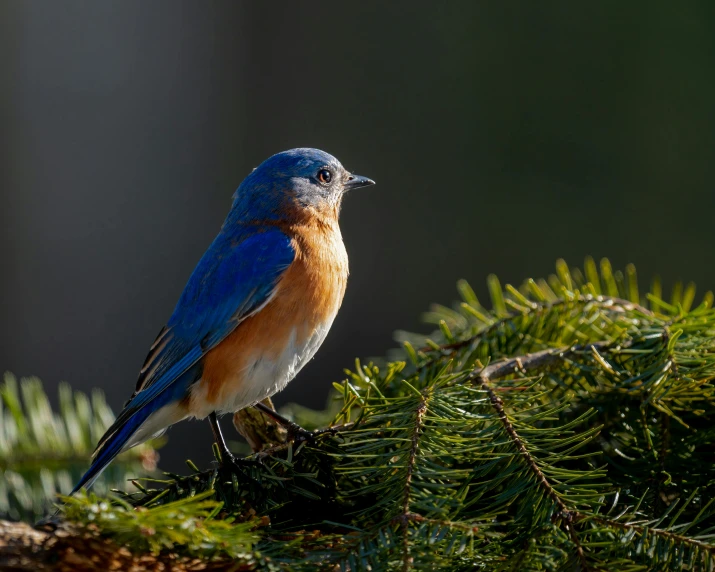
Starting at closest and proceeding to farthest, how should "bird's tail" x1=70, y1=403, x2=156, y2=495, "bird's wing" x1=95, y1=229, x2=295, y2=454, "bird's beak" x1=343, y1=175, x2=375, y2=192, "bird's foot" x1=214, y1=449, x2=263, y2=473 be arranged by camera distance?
"bird's foot" x1=214, y1=449, x2=263, y2=473 → "bird's tail" x1=70, y1=403, x2=156, y2=495 → "bird's wing" x1=95, y1=229, x2=295, y2=454 → "bird's beak" x1=343, y1=175, x2=375, y2=192

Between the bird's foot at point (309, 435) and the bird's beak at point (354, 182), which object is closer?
the bird's foot at point (309, 435)

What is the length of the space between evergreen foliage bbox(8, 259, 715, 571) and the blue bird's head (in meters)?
0.78

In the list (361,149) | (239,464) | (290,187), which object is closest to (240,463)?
(239,464)

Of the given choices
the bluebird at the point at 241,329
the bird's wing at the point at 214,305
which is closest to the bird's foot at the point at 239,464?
the bluebird at the point at 241,329

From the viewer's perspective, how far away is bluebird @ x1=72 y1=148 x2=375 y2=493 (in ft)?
7.05

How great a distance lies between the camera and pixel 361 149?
5.74m

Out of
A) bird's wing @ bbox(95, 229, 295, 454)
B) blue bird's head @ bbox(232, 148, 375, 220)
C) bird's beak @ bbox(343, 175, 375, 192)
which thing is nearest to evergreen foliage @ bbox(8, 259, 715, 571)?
bird's wing @ bbox(95, 229, 295, 454)

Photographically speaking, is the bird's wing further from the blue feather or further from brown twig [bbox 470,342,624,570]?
brown twig [bbox 470,342,624,570]

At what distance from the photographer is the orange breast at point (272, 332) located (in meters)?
2.15

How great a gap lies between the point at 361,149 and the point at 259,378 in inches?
150

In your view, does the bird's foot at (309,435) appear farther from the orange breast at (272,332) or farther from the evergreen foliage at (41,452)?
the evergreen foliage at (41,452)

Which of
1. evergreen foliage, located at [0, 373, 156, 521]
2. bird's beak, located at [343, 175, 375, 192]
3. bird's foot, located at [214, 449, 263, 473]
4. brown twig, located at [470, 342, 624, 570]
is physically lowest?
evergreen foliage, located at [0, 373, 156, 521]

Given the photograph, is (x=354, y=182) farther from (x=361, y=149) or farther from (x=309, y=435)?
(x=361, y=149)

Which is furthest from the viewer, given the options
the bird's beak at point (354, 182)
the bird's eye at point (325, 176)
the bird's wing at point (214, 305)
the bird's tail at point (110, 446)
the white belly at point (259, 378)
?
the bird's beak at point (354, 182)
